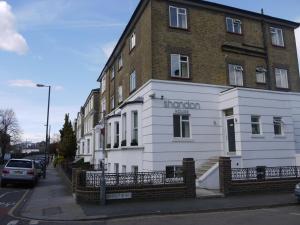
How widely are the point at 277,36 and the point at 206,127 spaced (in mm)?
9508

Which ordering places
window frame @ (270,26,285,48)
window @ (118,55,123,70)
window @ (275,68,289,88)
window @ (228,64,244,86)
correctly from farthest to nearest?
window @ (118,55,123,70) → window frame @ (270,26,285,48) → window @ (275,68,289,88) → window @ (228,64,244,86)

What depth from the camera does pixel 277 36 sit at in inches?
982

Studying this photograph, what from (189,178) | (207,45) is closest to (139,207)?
(189,178)

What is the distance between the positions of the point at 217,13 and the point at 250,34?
2869 millimetres

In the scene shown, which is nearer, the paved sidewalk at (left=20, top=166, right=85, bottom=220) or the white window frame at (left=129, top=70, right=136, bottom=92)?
the paved sidewalk at (left=20, top=166, right=85, bottom=220)

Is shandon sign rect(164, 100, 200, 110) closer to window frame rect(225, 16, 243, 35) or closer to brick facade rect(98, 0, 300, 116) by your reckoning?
brick facade rect(98, 0, 300, 116)

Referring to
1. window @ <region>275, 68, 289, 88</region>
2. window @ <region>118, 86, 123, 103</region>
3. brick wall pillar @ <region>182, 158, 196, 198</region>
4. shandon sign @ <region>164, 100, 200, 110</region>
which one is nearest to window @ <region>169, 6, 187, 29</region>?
shandon sign @ <region>164, 100, 200, 110</region>

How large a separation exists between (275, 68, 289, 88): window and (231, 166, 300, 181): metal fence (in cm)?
787

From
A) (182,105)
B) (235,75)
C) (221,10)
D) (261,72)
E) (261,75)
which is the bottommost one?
(182,105)

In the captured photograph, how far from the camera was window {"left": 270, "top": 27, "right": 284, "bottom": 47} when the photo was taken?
2474 cm

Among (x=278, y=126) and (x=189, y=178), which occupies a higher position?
(x=278, y=126)

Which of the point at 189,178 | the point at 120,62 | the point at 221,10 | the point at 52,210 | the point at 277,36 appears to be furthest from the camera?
the point at 120,62

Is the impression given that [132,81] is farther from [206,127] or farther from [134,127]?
[206,127]

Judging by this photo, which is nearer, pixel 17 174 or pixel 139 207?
pixel 139 207
